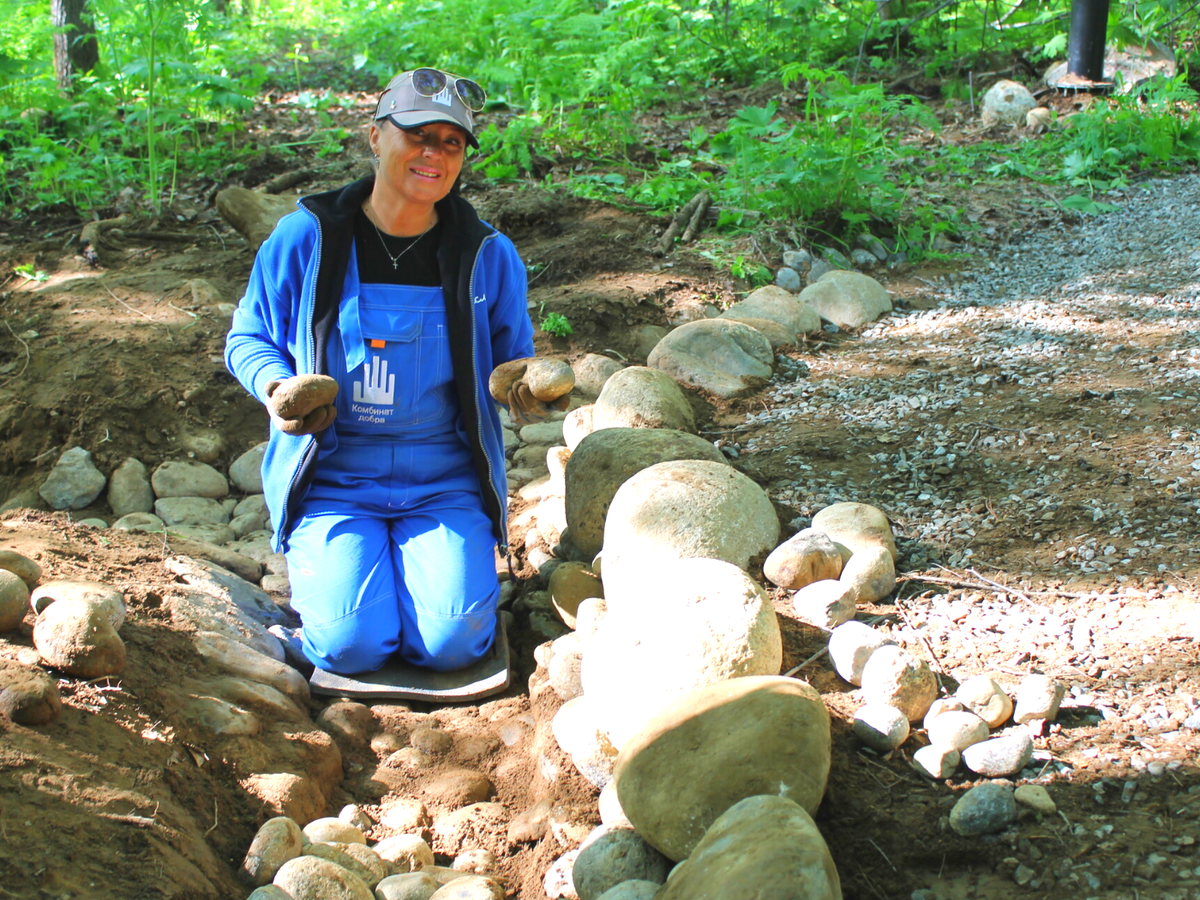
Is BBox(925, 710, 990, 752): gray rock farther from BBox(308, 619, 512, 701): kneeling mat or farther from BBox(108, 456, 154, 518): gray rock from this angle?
BBox(108, 456, 154, 518): gray rock

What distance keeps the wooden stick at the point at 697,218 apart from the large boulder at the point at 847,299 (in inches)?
31.3

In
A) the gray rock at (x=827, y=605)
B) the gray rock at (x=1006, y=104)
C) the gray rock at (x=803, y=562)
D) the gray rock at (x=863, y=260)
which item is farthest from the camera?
the gray rock at (x=1006, y=104)

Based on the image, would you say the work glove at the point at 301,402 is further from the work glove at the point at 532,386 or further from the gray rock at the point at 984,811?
the gray rock at the point at 984,811

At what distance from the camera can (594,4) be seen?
30.0ft

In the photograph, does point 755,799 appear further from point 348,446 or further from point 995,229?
point 995,229

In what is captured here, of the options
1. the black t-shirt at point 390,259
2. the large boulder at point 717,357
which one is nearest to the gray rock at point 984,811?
the black t-shirt at point 390,259

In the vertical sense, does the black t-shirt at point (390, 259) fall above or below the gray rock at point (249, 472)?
above

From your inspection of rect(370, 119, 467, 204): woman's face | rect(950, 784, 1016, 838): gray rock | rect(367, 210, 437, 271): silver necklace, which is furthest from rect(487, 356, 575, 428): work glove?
rect(950, 784, 1016, 838): gray rock

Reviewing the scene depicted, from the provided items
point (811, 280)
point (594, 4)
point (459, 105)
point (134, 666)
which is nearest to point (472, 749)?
point (134, 666)

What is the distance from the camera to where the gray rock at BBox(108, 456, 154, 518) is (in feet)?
12.5

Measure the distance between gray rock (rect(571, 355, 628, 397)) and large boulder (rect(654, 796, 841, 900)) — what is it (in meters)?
2.59

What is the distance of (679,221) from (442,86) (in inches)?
111

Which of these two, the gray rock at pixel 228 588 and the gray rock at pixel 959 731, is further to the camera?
the gray rock at pixel 228 588

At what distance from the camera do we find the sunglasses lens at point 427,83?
8.99 feet
